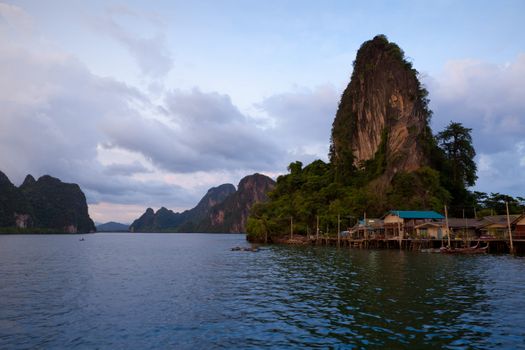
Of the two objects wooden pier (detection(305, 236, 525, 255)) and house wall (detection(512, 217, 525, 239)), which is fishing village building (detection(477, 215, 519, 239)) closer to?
house wall (detection(512, 217, 525, 239))

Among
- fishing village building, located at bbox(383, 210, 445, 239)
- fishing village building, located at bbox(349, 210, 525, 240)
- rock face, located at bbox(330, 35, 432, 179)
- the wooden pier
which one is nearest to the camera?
the wooden pier

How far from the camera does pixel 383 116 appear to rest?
11694cm

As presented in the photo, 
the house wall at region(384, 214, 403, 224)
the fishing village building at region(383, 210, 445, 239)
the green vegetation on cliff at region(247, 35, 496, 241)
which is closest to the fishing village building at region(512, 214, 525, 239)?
the fishing village building at region(383, 210, 445, 239)

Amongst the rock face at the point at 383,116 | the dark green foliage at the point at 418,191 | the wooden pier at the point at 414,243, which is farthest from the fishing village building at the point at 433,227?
the rock face at the point at 383,116

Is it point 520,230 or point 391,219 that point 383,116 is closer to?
point 391,219

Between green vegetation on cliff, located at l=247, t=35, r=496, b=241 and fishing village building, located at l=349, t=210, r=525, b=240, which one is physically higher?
green vegetation on cliff, located at l=247, t=35, r=496, b=241

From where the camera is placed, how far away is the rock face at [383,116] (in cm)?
10706

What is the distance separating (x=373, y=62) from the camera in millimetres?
129625

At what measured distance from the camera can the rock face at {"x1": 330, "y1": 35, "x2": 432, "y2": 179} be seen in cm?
10706

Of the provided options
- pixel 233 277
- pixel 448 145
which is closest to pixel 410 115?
pixel 448 145

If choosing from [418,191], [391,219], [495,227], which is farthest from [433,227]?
[418,191]

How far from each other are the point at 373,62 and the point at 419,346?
5035 inches

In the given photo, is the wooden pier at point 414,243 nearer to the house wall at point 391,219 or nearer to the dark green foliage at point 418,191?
the house wall at point 391,219

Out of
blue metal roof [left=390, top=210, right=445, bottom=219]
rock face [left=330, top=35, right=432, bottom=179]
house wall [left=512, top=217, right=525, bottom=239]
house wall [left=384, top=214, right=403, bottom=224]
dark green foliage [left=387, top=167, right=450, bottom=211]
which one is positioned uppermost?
rock face [left=330, top=35, right=432, bottom=179]
